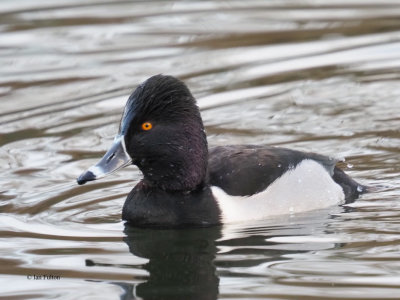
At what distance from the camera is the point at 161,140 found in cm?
939

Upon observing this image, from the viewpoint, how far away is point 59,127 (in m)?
12.7

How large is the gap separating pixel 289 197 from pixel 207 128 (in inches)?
112

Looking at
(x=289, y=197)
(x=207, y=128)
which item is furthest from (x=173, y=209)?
(x=207, y=128)

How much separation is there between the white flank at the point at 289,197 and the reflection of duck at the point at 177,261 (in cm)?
28

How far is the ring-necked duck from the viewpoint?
924 cm

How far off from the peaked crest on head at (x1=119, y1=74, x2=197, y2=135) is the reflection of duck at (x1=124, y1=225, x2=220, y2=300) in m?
0.93

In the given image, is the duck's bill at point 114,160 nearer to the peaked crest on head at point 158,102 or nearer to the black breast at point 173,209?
the peaked crest on head at point 158,102

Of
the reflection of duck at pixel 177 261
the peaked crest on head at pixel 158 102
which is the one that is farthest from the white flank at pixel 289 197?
the peaked crest on head at pixel 158 102

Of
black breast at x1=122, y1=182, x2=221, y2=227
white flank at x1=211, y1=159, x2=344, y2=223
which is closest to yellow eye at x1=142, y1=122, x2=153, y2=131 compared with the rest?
black breast at x1=122, y1=182, x2=221, y2=227

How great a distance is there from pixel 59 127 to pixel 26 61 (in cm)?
281

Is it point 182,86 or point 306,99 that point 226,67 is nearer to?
point 306,99

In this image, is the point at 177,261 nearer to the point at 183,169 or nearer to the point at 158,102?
the point at 183,169

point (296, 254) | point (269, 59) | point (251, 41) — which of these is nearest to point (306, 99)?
point (269, 59)

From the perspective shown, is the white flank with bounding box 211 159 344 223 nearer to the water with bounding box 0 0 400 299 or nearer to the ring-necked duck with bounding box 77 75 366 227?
the ring-necked duck with bounding box 77 75 366 227
